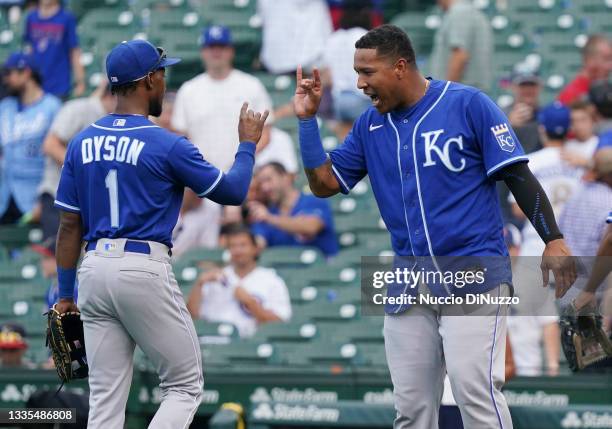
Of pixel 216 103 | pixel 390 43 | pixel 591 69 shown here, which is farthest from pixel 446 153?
pixel 591 69

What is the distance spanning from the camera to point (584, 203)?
801 cm

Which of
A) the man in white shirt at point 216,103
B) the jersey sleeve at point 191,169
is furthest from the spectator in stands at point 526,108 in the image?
the jersey sleeve at point 191,169

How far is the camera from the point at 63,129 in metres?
10.2

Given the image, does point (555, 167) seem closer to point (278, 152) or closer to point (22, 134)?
point (278, 152)

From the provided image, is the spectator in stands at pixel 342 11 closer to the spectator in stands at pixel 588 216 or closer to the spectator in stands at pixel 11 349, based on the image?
the spectator in stands at pixel 588 216

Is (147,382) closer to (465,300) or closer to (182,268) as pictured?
(182,268)

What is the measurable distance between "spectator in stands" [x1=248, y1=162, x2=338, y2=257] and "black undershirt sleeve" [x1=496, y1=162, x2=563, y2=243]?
446 centimetres

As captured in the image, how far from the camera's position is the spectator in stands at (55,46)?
11477 mm

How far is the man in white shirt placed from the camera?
10.1 meters

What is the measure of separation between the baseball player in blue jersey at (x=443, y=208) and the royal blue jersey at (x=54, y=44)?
21.2 ft

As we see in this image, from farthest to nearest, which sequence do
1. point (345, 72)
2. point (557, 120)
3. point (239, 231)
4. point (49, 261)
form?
1. point (345, 72)
2. point (49, 261)
3. point (239, 231)
4. point (557, 120)

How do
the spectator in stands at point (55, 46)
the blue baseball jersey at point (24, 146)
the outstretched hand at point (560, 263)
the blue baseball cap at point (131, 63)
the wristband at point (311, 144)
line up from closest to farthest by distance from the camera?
the outstretched hand at point (560, 263) < the blue baseball cap at point (131, 63) < the wristband at point (311, 144) < the blue baseball jersey at point (24, 146) < the spectator in stands at point (55, 46)

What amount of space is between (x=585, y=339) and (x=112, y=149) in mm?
2234

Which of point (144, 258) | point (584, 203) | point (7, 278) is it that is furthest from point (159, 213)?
point (7, 278)
